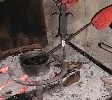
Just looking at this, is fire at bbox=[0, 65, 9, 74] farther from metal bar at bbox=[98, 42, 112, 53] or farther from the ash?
metal bar at bbox=[98, 42, 112, 53]

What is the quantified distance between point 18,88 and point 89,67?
3.84ft

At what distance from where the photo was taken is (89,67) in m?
4.82

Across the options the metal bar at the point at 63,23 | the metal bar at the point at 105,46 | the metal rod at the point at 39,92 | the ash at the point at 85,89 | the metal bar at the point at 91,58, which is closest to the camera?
the metal rod at the point at 39,92

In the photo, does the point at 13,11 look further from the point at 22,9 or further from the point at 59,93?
the point at 59,93

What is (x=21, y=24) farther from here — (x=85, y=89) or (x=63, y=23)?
(x=85, y=89)

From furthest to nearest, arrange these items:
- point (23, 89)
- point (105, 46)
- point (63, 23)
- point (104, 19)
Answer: point (105, 46), point (63, 23), point (104, 19), point (23, 89)

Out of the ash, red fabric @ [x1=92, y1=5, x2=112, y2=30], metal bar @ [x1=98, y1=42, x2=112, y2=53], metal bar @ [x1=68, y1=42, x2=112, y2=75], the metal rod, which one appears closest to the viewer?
the metal rod

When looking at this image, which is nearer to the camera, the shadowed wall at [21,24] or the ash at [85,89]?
the ash at [85,89]

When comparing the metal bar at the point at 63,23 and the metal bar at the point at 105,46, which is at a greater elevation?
the metal bar at the point at 63,23

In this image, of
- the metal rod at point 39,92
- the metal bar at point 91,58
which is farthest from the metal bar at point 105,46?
the metal rod at point 39,92

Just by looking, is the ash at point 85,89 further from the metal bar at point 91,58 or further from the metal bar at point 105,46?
the metal bar at point 105,46

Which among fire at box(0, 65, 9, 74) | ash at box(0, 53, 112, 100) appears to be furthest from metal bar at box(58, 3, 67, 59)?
fire at box(0, 65, 9, 74)

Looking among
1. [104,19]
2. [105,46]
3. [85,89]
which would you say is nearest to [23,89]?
[85,89]

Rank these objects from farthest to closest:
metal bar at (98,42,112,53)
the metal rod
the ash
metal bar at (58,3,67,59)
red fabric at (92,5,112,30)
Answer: metal bar at (98,42,112,53), metal bar at (58,3,67,59), red fabric at (92,5,112,30), the ash, the metal rod
